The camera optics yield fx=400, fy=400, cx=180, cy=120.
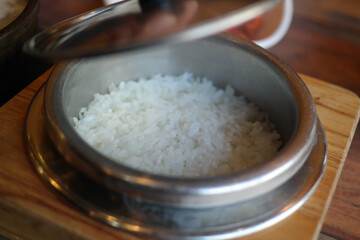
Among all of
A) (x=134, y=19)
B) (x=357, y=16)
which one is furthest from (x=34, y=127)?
(x=357, y=16)

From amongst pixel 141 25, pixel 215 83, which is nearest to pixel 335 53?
pixel 215 83

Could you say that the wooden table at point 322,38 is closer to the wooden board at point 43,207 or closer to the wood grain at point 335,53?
the wood grain at point 335,53

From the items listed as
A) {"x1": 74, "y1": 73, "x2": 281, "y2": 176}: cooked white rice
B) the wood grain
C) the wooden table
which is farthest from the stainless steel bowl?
the wooden table

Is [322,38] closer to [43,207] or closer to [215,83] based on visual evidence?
[215,83]

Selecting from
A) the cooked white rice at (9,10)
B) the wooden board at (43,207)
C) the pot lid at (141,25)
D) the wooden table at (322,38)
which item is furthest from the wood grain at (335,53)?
the cooked white rice at (9,10)

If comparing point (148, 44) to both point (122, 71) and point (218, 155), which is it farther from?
point (122, 71)

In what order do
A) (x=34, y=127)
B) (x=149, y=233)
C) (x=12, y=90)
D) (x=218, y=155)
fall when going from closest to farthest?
(x=149, y=233)
(x=34, y=127)
(x=218, y=155)
(x=12, y=90)
